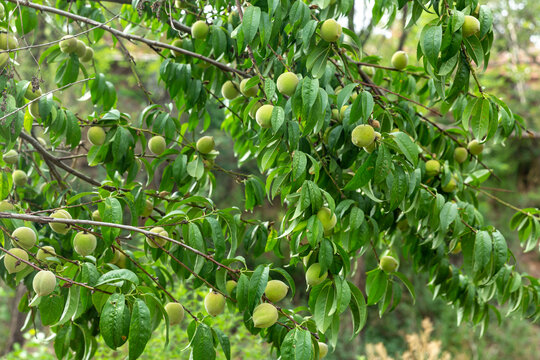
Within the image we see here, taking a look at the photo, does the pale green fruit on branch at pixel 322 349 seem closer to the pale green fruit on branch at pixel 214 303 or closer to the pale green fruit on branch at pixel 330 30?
the pale green fruit on branch at pixel 214 303

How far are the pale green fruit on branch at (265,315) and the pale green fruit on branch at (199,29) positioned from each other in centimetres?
78

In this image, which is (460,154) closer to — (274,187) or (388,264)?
(388,264)

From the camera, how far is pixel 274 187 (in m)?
1.05

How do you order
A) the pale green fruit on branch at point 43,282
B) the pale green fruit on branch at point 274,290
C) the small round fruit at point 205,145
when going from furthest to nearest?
the small round fruit at point 205,145 < the pale green fruit on branch at point 274,290 < the pale green fruit on branch at point 43,282

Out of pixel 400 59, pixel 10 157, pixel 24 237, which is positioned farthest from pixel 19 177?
pixel 400 59

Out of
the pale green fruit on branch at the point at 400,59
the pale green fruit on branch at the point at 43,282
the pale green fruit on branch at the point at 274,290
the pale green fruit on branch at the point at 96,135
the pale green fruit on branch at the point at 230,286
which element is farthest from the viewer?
the pale green fruit on branch at the point at 400,59

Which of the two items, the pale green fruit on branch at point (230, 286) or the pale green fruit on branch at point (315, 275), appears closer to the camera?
the pale green fruit on branch at point (315, 275)

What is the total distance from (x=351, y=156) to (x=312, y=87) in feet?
0.82

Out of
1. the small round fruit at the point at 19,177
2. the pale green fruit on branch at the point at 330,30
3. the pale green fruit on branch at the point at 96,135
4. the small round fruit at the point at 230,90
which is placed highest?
the pale green fruit on branch at the point at 330,30

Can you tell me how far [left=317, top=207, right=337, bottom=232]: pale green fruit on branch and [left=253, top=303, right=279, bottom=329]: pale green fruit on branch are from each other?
0.18m

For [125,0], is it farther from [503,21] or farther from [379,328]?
[503,21]

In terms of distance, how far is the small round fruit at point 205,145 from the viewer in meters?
1.38

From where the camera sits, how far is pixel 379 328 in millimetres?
5207

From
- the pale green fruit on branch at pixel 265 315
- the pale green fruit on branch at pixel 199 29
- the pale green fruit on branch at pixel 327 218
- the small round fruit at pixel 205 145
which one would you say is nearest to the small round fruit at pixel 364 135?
the pale green fruit on branch at pixel 327 218
